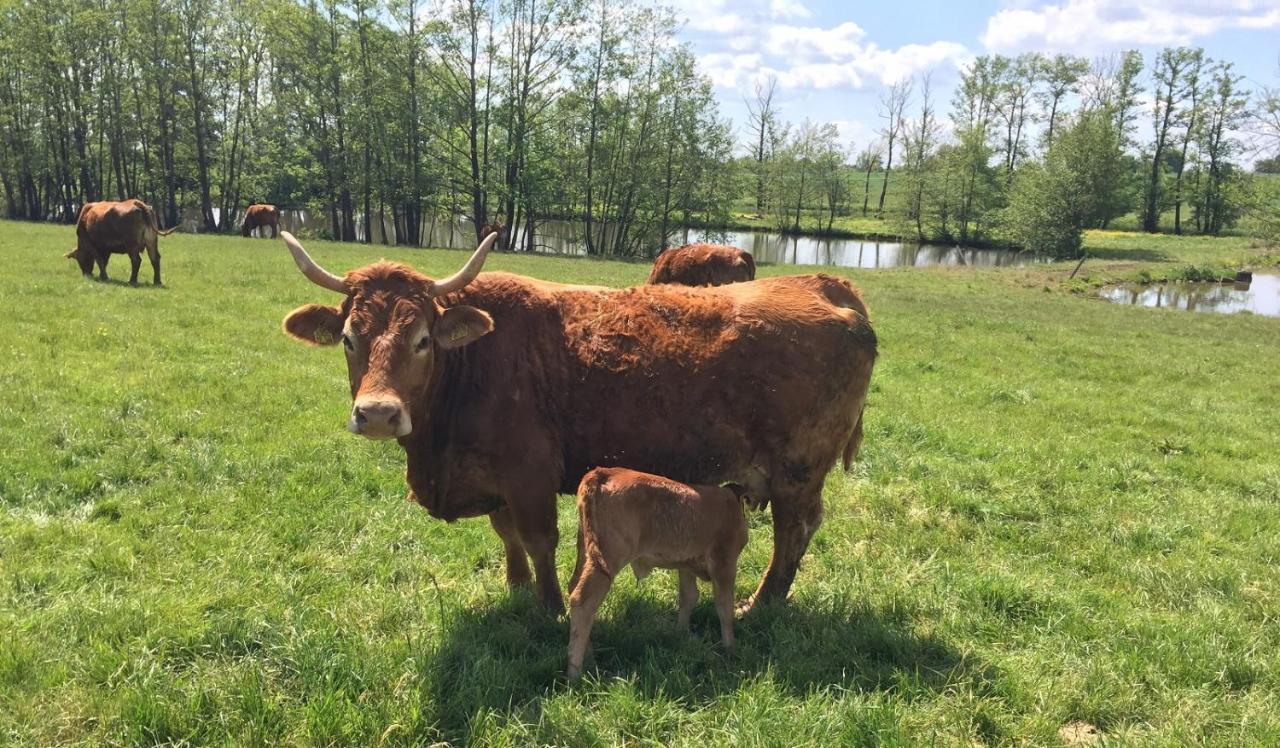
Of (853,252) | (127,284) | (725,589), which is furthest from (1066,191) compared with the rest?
(725,589)

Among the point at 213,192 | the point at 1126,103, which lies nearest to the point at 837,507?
the point at 213,192

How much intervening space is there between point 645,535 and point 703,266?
821 centimetres

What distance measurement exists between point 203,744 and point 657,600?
2431mm

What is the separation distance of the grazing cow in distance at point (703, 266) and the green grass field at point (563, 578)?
327cm

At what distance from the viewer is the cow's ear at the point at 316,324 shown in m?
4.05

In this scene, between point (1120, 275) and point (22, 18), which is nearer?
point (1120, 275)

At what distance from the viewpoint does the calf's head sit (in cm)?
353

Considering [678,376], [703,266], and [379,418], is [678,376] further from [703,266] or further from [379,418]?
[703,266]

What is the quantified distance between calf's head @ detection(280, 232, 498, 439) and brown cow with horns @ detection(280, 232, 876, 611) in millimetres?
11

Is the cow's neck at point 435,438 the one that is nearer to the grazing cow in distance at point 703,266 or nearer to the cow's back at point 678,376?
the cow's back at point 678,376

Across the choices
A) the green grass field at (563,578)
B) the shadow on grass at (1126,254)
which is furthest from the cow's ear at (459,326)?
the shadow on grass at (1126,254)

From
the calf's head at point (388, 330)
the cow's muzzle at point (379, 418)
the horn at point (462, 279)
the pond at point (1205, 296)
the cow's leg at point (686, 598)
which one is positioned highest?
the horn at point (462, 279)

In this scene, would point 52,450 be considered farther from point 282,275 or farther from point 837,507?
point 282,275

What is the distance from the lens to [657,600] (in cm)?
455
